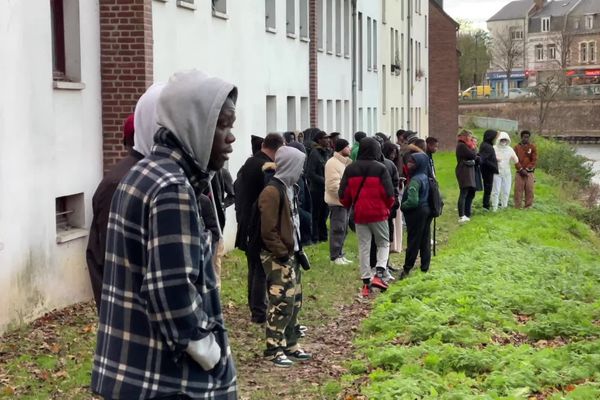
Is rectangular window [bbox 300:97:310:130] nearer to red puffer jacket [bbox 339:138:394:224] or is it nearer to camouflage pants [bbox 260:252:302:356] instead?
red puffer jacket [bbox 339:138:394:224]

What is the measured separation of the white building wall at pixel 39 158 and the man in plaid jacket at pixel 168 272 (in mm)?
6836

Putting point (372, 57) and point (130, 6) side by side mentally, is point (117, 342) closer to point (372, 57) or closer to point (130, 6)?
point (130, 6)

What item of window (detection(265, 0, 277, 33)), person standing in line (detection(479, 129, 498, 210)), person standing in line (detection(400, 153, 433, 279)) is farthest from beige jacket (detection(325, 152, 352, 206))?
person standing in line (detection(479, 129, 498, 210))

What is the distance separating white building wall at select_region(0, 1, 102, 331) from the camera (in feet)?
35.0

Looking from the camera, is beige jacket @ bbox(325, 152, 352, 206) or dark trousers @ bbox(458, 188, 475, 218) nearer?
beige jacket @ bbox(325, 152, 352, 206)

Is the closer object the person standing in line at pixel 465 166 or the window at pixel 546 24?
the person standing in line at pixel 465 166

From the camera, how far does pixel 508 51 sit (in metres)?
118

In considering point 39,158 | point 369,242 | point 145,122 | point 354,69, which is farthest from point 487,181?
point 145,122

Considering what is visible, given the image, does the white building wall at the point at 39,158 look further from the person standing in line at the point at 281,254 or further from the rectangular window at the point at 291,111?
the rectangular window at the point at 291,111

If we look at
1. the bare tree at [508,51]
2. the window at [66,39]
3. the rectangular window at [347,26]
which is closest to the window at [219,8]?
the window at [66,39]

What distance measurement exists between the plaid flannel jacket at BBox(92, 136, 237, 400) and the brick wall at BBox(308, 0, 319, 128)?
23.0m

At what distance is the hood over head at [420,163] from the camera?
45.6ft

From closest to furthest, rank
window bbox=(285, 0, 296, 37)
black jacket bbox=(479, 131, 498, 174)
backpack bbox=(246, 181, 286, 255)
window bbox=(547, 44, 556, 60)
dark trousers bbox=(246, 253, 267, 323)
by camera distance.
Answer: backpack bbox=(246, 181, 286, 255) < dark trousers bbox=(246, 253, 267, 323) < black jacket bbox=(479, 131, 498, 174) < window bbox=(285, 0, 296, 37) < window bbox=(547, 44, 556, 60)

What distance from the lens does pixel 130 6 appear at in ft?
44.1
